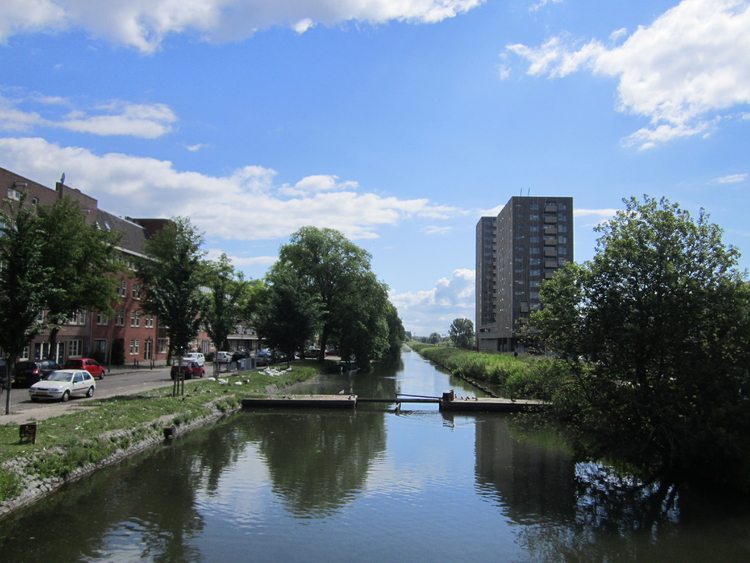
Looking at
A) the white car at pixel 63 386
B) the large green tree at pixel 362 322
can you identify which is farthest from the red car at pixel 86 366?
the large green tree at pixel 362 322

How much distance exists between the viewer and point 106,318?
50844 mm

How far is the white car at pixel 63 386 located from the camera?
24.2 m

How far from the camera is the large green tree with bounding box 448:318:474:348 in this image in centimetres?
14800

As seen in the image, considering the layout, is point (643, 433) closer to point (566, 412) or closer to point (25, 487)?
point (566, 412)

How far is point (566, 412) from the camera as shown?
51.8 feet

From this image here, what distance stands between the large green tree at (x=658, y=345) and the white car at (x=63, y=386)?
835 inches

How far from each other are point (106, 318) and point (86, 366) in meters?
16.7

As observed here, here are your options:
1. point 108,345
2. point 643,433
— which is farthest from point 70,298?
point 643,433

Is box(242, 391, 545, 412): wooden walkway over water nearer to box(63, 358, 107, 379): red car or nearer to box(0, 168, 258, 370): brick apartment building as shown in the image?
box(63, 358, 107, 379): red car

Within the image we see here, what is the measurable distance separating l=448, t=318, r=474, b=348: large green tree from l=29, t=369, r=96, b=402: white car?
126 metres

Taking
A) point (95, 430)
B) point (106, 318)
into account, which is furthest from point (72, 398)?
point (106, 318)

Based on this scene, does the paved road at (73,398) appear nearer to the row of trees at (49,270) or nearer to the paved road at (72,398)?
the paved road at (72,398)

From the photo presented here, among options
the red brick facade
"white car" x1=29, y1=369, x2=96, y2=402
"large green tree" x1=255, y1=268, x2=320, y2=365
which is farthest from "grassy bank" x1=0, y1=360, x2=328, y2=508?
the red brick facade

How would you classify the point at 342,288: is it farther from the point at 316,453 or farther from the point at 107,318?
the point at 316,453
